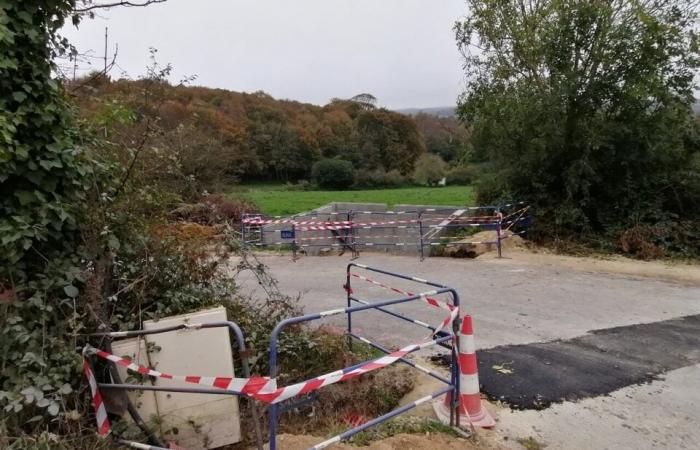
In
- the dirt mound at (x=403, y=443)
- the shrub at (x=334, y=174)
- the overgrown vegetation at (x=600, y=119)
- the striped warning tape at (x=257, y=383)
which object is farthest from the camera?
the shrub at (x=334, y=174)

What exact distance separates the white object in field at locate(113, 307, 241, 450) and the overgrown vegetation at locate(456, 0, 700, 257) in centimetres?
1103

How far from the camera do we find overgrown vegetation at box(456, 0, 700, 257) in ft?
38.2

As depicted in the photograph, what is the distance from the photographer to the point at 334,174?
175 ft

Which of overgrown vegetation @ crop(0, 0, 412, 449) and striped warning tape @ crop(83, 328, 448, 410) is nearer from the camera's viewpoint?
striped warning tape @ crop(83, 328, 448, 410)

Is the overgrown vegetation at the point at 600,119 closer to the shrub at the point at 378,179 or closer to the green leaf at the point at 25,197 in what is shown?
the green leaf at the point at 25,197

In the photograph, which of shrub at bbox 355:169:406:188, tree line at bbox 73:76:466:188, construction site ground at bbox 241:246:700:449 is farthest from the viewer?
shrub at bbox 355:169:406:188

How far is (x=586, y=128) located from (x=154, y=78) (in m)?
11.1

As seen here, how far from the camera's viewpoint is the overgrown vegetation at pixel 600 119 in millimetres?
11633

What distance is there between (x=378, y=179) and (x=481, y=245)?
40.7 metres

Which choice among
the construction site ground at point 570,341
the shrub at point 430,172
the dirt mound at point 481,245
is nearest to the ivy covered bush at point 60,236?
the construction site ground at point 570,341

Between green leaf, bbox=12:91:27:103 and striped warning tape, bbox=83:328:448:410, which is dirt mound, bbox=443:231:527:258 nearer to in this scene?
striped warning tape, bbox=83:328:448:410

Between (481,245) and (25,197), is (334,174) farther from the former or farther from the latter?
(25,197)

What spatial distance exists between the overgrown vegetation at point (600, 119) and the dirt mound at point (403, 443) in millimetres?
10140

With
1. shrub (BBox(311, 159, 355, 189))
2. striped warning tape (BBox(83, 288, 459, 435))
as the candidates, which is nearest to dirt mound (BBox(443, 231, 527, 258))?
striped warning tape (BBox(83, 288, 459, 435))
